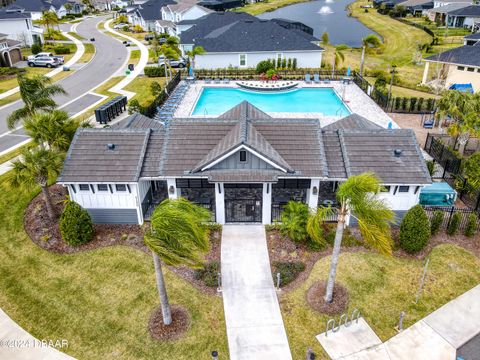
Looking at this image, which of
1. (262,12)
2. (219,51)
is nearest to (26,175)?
(219,51)

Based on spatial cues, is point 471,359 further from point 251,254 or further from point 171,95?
point 171,95

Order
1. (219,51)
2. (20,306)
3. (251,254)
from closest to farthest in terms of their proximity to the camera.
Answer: (20,306) → (251,254) → (219,51)

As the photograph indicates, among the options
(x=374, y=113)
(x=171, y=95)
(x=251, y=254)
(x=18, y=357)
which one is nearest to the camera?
(x=18, y=357)

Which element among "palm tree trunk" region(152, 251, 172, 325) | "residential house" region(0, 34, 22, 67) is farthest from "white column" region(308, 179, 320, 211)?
"residential house" region(0, 34, 22, 67)

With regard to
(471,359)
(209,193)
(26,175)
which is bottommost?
(471,359)

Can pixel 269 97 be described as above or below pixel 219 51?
below

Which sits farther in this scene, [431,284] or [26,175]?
[26,175]
